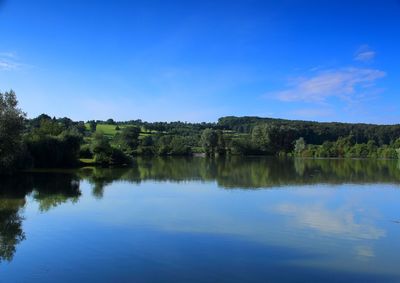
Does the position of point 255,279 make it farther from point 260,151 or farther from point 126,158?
point 260,151

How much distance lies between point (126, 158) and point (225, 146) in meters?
44.4

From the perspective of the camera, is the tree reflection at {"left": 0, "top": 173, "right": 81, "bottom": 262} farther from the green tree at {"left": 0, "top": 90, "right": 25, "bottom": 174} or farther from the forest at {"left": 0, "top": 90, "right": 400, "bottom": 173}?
the forest at {"left": 0, "top": 90, "right": 400, "bottom": 173}

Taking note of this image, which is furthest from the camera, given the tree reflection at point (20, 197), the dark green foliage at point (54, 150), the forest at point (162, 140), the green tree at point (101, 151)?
the green tree at point (101, 151)

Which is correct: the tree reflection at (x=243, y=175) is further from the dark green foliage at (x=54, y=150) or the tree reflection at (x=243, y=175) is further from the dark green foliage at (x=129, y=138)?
the dark green foliage at (x=129, y=138)

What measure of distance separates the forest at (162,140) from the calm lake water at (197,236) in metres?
11.5

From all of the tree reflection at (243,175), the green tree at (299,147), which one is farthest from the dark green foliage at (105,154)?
the green tree at (299,147)

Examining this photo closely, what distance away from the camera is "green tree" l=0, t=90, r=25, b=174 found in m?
34.0

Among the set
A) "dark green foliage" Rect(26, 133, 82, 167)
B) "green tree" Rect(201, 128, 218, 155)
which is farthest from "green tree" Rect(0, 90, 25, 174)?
"green tree" Rect(201, 128, 218, 155)

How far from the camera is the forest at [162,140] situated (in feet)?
125

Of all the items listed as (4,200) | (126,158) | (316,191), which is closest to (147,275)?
(4,200)

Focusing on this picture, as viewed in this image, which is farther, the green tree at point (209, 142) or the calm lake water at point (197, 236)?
the green tree at point (209, 142)

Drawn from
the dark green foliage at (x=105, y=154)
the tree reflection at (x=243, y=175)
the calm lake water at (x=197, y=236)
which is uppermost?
the dark green foliage at (x=105, y=154)

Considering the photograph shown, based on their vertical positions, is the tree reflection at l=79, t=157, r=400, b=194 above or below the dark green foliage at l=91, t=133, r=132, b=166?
below

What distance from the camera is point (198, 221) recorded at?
18.2 meters
